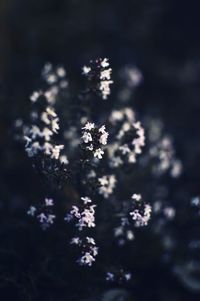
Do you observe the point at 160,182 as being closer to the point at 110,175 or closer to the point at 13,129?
the point at 110,175

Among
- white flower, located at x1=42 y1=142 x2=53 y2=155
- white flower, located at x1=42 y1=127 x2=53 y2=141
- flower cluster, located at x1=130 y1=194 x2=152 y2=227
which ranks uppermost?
white flower, located at x1=42 y1=127 x2=53 y2=141

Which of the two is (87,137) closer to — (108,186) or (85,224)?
(85,224)

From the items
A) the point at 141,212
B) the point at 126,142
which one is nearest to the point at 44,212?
the point at 141,212

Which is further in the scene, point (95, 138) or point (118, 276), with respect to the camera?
point (118, 276)

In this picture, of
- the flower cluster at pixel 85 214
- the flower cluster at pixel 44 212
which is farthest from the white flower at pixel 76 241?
the flower cluster at pixel 44 212

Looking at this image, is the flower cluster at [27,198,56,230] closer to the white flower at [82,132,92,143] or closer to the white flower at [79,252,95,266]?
the white flower at [79,252,95,266]

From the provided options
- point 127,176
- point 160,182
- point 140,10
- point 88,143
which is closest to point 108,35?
point 140,10

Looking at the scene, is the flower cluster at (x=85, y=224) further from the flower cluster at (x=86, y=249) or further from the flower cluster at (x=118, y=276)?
the flower cluster at (x=118, y=276)

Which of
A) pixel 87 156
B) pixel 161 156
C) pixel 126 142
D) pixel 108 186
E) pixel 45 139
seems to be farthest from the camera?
pixel 161 156

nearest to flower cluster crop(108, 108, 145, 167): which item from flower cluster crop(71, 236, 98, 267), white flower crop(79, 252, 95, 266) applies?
flower cluster crop(71, 236, 98, 267)
